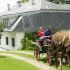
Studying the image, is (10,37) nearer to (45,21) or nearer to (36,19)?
(36,19)

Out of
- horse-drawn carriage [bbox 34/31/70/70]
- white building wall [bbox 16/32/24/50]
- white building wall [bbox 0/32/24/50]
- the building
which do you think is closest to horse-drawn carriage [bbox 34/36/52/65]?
horse-drawn carriage [bbox 34/31/70/70]

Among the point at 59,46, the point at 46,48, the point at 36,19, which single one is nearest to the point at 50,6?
the point at 36,19

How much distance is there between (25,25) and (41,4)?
12.1 ft

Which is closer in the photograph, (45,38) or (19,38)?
(45,38)

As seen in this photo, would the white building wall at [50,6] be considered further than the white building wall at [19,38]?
Yes

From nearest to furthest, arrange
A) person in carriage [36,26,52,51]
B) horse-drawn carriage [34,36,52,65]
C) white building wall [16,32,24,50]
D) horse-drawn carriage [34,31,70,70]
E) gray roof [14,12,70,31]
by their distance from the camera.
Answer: horse-drawn carriage [34,31,70,70]
horse-drawn carriage [34,36,52,65]
person in carriage [36,26,52,51]
gray roof [14,12,70,31]
white building wall [16,32,24,50]

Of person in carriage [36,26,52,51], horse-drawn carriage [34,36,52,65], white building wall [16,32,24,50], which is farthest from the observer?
white building wall [16,32,24,50]

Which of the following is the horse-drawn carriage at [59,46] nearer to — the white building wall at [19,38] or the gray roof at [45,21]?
the gray roof at [45,21]

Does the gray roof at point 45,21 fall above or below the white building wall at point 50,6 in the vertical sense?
below

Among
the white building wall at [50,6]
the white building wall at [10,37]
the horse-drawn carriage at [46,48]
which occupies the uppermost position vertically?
the horse-drawn carriage at [46,48]

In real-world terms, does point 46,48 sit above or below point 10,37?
above

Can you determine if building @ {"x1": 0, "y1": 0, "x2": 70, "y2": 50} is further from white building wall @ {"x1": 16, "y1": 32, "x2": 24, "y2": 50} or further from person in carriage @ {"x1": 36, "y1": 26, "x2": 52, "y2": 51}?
person in carriage @ {"x1": 36, "y1": 26, "x2": 52, "y2": 51}

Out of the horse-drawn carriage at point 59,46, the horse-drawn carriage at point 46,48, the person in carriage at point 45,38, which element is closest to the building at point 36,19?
the horse-drawn carriage at point 46,48

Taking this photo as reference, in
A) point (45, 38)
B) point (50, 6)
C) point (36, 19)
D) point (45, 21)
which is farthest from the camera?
point (50, 6)
